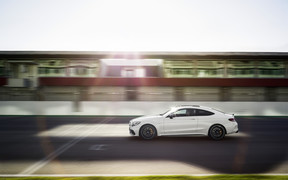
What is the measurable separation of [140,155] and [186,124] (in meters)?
2.91

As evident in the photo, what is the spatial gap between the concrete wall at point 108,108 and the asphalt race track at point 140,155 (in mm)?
11976

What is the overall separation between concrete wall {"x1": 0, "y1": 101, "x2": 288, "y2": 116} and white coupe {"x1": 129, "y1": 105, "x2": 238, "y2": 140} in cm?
1278

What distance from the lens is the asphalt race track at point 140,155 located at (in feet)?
19.3

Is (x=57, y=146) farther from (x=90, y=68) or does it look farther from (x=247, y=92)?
(x=247, y=92)

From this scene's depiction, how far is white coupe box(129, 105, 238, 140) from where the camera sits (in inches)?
368

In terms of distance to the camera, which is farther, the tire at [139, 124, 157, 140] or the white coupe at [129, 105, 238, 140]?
the tire at [139, 124, 157, 140]

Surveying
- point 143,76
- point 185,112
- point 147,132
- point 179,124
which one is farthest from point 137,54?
point 179,124

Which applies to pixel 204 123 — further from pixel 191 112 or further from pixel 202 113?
pixel 191 112

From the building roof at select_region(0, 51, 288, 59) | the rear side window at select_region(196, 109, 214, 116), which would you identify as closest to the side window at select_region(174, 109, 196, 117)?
the rear side window at select_region(196, 109, 214, 116)

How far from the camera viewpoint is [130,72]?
26.3m

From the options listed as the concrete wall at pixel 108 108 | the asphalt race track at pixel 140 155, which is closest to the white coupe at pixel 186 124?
the asphalt race track at pixel 140 155

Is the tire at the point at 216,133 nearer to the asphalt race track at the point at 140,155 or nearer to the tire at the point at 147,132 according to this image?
the asphalt race track at the point at 140,155

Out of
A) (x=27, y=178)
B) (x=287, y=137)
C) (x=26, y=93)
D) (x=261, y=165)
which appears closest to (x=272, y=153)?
(x=261, y=165)

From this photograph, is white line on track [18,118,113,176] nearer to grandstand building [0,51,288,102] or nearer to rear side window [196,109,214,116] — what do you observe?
rear side window [196,109,214,116]
